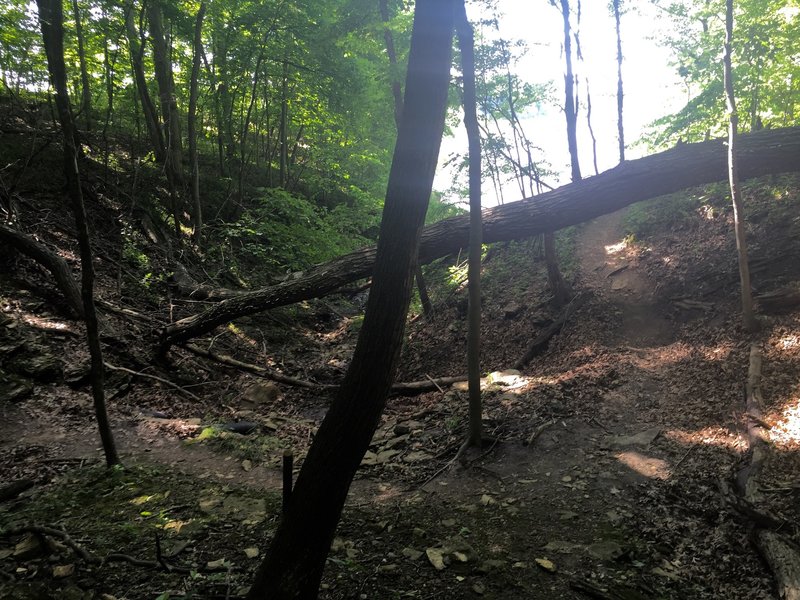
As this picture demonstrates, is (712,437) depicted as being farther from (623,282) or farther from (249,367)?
(249,367)

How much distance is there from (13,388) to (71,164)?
371 cm

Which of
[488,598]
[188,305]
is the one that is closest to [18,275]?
[188,305]

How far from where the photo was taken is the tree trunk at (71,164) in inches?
167

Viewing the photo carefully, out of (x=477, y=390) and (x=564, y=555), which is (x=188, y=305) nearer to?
(x=477, y=390)

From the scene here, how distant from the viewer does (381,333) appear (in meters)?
2.86

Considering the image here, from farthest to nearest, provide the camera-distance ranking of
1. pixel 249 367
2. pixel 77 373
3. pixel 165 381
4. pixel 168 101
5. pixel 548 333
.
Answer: pixel 168 101, pixel 548 333, pixel 249 367, pixel 165 381, pixel 77 373

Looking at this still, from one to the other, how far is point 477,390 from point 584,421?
5.37 feet

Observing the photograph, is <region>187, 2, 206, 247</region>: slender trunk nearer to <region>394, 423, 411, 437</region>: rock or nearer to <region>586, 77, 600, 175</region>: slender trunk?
<region>394, 423, 411, 437</region>: rock

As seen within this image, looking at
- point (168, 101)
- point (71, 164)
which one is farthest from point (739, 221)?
point (168, 101)

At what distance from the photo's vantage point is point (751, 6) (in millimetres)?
8461

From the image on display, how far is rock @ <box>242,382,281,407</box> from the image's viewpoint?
8.29 m

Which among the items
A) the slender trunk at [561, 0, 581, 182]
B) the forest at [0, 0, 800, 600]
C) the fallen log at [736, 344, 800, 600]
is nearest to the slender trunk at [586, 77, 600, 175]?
the forest at [0, 0, 800, 600]

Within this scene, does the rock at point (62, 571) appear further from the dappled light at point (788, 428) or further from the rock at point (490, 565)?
the dappled light at point (788, 428)

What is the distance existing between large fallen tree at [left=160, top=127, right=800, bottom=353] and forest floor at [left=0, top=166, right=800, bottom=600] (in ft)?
3.56
